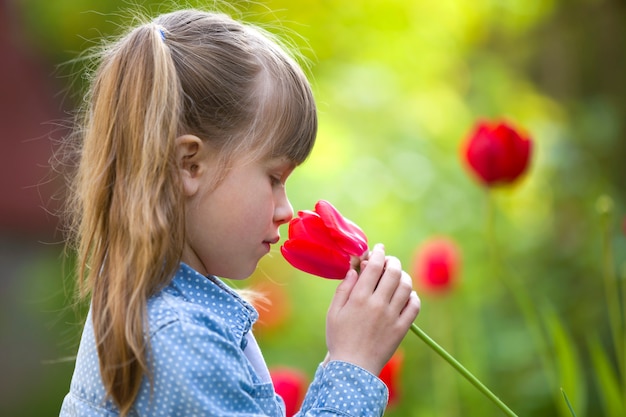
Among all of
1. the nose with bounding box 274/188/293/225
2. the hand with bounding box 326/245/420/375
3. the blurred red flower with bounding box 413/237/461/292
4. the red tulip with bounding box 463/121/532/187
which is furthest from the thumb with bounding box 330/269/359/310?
the blurred red flower with bounding box 413/237/461/292

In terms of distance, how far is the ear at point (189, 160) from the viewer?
1094 millimetres

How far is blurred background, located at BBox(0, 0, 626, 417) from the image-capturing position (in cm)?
260

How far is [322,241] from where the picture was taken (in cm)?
106

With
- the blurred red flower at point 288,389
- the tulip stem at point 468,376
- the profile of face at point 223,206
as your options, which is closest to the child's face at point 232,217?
the profile of face at point 223,206

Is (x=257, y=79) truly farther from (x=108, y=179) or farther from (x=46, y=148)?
(x=46, y=148)

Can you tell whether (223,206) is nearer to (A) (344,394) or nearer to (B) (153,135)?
(B) (153,135)

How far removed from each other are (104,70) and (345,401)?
525 millimetres

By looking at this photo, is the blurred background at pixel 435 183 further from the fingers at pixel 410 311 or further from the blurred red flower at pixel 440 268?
the fingers at pixel 410 311

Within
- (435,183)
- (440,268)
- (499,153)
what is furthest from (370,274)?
(435,183)

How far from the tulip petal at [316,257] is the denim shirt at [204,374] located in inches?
4.2

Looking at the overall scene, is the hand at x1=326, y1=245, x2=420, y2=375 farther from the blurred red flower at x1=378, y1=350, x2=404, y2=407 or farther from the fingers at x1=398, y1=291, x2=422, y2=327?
the blurred red flower at x1=378, y1=350, x2=404, y2=407

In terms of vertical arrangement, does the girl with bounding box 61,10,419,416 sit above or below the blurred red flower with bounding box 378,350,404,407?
above

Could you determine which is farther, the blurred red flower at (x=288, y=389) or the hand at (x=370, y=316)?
the blurred red flower at (x=288, y=389)

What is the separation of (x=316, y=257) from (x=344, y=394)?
0.54 feet
